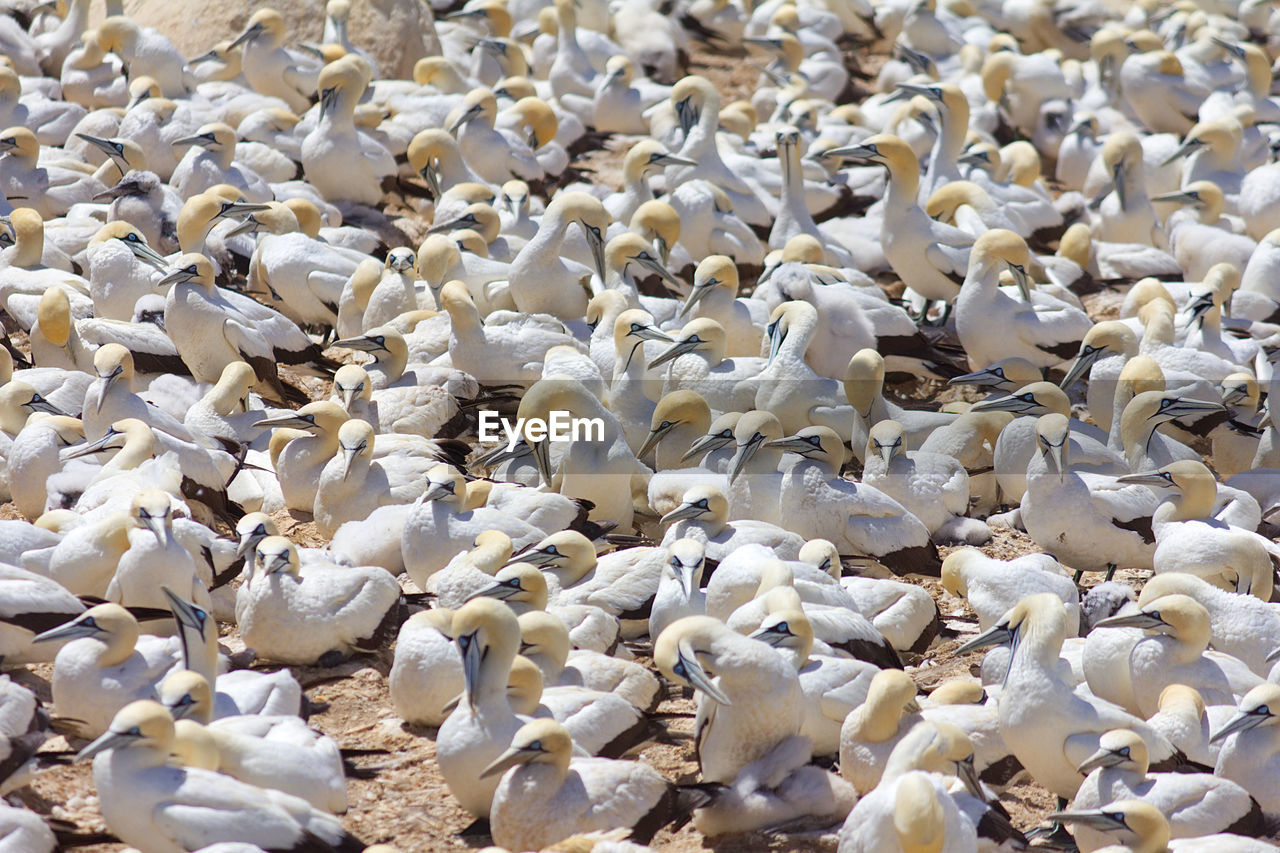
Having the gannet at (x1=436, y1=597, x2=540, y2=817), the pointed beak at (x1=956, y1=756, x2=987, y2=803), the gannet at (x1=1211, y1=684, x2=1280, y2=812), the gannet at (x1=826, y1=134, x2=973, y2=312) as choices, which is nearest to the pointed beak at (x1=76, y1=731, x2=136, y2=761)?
the gannet at (x1=436, y1=597, x2=540, y2=817)

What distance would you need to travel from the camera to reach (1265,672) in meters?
6.27

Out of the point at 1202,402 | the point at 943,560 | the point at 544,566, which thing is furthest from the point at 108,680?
the point at 1202,402

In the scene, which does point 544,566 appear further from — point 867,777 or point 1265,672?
point 1265,672

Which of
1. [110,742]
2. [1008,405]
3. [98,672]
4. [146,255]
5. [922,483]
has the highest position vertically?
[110,742]

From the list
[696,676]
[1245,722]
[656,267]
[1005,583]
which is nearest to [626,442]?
[656,267]

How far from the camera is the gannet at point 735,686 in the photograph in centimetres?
517

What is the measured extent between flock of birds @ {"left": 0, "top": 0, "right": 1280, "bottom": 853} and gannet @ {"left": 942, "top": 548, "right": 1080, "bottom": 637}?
22 mm

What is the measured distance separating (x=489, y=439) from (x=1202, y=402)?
3.74m

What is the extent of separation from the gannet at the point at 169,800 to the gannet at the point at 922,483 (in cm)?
379

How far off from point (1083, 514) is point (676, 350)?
2371mm

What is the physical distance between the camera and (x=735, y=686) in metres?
5.18

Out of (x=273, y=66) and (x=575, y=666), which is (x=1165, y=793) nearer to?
(x=575, y=666)

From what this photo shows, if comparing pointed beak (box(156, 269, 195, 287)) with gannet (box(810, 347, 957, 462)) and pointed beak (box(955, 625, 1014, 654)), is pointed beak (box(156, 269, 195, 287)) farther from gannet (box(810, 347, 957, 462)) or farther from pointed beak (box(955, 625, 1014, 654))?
pointed beak (box(955, 625, 1014, 654))

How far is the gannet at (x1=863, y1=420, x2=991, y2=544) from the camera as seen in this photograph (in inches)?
299
